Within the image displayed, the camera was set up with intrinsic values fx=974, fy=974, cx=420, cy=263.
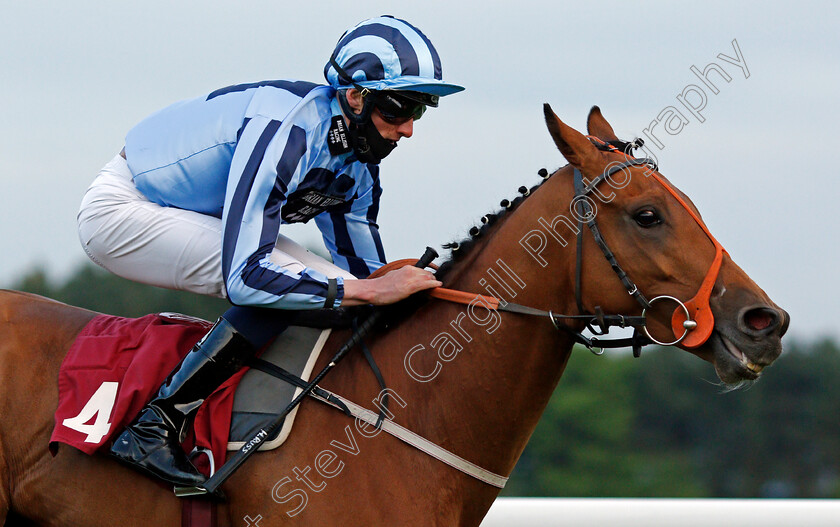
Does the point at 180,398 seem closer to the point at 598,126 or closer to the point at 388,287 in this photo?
the point at 388,287

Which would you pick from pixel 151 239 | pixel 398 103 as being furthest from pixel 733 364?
pixel 151 239

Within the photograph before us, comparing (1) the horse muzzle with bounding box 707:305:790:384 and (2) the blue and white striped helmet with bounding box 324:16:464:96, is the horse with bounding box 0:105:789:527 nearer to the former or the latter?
(1) the horse muzzle with bounding box 707:305:790:384

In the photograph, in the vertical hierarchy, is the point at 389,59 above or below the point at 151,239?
above

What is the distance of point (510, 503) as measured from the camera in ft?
19.4

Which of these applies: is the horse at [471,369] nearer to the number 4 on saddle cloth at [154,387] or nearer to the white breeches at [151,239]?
the number 4 on saddle cloth at [154,387]

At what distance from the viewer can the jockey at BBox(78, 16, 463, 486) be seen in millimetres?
3623

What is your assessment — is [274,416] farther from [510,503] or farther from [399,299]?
[510,503]

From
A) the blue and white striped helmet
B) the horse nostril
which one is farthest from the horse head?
the blue and white striped helmet

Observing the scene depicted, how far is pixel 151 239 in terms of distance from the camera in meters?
3.94

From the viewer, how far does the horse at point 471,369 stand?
3.50m

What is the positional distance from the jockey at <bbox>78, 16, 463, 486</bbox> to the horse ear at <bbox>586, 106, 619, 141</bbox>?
1.98ft

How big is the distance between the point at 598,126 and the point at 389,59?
3.04 feet

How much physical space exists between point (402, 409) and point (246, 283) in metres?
0.76

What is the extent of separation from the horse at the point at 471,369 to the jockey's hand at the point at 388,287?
139 millimetres
